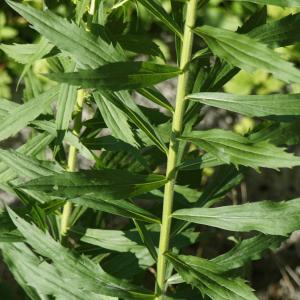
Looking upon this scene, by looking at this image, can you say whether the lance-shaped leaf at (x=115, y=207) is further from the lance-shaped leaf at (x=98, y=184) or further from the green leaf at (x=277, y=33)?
the green leaf at (x=277, y=33)

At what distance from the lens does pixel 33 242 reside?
1149mm

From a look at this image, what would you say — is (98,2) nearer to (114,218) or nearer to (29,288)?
(29,288)

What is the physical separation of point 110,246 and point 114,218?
1263 millimetres

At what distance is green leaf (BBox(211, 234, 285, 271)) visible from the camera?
3.88 ft

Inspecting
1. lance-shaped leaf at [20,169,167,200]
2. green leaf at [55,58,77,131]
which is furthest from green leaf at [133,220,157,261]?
green leaf at [55,58,77,131]

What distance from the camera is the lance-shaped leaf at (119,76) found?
839 mm

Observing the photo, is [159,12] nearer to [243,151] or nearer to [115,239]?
[243,151]

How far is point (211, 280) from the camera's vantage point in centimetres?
110

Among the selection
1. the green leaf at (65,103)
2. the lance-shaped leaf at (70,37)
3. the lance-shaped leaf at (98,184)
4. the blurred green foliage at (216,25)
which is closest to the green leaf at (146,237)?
the lance-shaped leaf at (98,184)

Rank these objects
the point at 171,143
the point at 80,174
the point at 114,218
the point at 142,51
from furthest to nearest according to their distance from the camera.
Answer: the point at 114,218 < the point at 142,51 < the point at 171,143 < the point at 80,174

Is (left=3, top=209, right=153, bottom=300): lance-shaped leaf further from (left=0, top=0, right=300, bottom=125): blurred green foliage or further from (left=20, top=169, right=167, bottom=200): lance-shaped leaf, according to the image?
(left=0, top=0, right=300, bottom=125): blurred green foliage

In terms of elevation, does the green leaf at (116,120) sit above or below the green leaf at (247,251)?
above

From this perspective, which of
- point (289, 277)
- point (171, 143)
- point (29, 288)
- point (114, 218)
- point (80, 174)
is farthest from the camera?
point (289, 277)

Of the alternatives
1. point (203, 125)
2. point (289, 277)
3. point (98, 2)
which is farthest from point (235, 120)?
point (98, 2)
